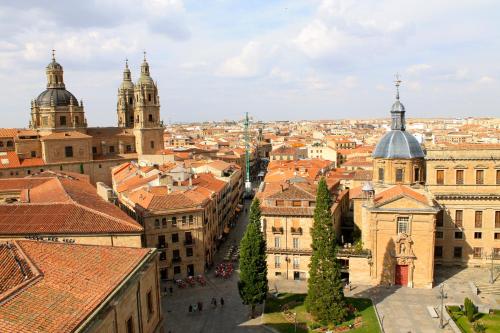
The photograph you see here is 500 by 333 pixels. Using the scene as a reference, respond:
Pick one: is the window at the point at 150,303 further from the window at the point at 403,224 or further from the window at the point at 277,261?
the window at the point at 403,224

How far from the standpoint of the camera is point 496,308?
4184cm

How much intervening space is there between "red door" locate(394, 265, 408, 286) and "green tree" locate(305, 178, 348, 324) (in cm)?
961

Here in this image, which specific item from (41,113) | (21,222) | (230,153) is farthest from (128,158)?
(21,222)

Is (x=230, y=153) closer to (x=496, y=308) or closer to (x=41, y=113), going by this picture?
(x=41, y=113)

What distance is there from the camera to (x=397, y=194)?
153 feet

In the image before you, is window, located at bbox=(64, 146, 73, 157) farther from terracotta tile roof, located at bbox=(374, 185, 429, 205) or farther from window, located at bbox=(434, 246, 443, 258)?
window, located at bbox=(434, 246, 443, 258)

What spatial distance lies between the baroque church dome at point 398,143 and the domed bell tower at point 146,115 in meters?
63.9

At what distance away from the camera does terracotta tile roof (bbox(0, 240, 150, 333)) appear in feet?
58.5

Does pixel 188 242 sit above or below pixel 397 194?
below

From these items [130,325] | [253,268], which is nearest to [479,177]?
[253,268]

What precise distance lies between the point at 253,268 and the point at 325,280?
254 inches

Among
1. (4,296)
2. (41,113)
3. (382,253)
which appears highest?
(41,113)

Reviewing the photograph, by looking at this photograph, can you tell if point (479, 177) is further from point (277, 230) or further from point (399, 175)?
point (277, 230)

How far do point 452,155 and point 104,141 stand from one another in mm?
75127
